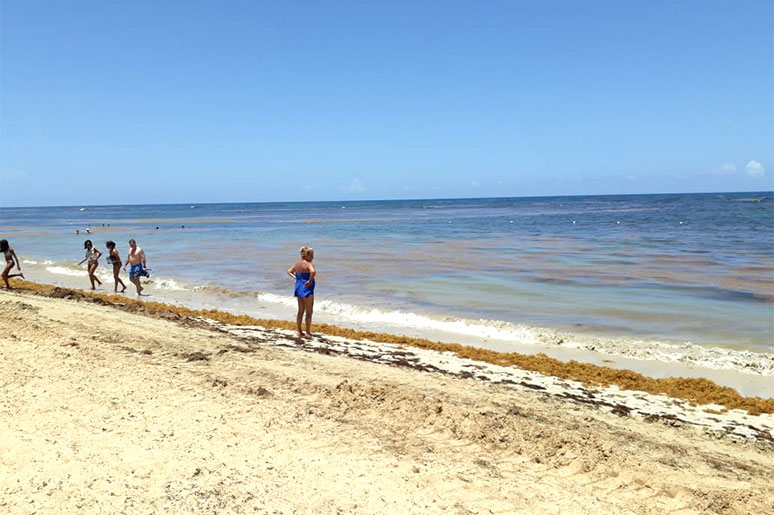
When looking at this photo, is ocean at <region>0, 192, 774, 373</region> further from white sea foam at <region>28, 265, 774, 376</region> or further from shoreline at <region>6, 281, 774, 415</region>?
shoreline at <region>6, 281, 774, 415</region>

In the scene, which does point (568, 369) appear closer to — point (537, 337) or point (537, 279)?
point (537, 337)

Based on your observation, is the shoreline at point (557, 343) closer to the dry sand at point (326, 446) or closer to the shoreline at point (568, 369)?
the shoreline at point (568, 369)

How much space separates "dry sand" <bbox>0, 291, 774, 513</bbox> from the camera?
4.09 m

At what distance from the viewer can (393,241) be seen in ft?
109

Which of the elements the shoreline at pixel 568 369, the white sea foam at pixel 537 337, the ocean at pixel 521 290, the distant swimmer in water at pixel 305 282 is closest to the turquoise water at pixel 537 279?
the ocean at pixel 521 290

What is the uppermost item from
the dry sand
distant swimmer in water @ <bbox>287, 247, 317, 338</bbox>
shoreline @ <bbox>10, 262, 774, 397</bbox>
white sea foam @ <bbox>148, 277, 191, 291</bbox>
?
distant swimmer in water @ <bbox>287, 247, 317, 338</bbox>

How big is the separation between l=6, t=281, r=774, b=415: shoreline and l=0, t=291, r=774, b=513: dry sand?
1088 millimetres

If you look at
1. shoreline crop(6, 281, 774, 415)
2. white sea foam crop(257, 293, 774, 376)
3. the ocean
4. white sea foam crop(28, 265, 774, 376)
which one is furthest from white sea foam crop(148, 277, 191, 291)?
white sea foam crop(257, 293, 774, 376)

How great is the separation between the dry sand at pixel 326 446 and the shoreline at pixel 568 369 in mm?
1088

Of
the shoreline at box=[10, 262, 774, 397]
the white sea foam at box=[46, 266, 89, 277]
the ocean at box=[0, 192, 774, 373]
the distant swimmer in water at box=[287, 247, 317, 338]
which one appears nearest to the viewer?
the shoreline at box=[10, 262, 774, 397]

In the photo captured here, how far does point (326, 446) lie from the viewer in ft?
16.0

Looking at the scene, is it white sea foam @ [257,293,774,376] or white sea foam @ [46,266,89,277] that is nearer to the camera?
white sea foam @ [257,293,774,376]

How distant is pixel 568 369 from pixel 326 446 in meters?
4.41

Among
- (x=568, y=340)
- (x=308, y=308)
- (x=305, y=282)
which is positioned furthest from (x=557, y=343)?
(x=305, y=282)
